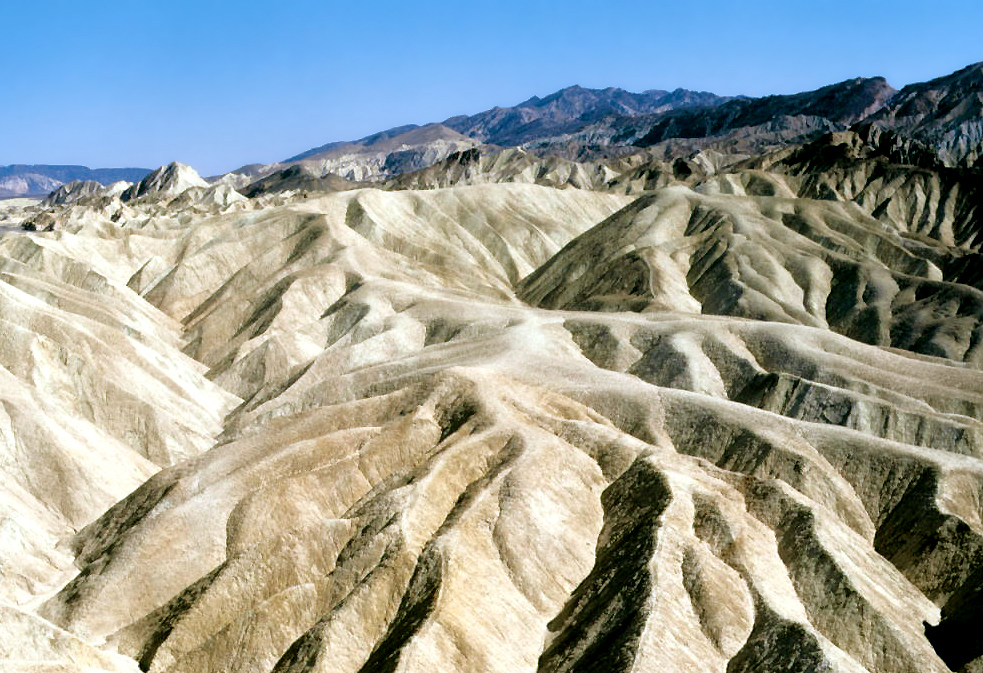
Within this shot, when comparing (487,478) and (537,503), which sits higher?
(487,478)

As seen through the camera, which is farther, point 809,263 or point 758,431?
point 809,263

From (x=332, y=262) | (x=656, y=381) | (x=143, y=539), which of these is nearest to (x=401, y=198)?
(x=332, y=262)

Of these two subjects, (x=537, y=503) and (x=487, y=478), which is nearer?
(x=537, y=503)

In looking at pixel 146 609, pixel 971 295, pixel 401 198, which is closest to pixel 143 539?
pixel 146 609

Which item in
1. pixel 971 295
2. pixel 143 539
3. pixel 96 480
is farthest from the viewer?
pixel 971 295

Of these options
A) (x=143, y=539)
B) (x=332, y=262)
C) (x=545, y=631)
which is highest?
(x=332, y=262)

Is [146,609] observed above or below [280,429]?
below

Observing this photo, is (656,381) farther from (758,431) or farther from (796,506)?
(796,506)

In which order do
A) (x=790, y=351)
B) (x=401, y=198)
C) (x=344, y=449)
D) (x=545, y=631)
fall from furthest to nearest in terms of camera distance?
(x=401, y=198), (x=790, y=351), (x=344, y=449), (x=545, y=631)
